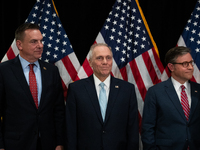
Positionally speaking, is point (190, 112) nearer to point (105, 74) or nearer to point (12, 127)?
point (105, 74)

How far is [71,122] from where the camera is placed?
2273 millimetres

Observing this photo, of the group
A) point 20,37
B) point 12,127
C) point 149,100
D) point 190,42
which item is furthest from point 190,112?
point 20,37

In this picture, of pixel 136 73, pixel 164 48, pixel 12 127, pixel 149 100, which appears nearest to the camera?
pixel 12 127

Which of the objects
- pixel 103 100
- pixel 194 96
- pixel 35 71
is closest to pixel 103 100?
pixel 103 100

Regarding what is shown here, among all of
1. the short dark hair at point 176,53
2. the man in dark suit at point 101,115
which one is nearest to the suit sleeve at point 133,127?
the man in dark suit at point 101,115

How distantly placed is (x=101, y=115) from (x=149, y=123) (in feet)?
1.78

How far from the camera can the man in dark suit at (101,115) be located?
223 cm

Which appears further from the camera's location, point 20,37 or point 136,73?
point 136,73

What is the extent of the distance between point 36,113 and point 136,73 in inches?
56.5

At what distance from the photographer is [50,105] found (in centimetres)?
243

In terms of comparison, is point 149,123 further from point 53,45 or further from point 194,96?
point 53,45

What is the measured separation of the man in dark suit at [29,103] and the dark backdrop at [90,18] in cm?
114

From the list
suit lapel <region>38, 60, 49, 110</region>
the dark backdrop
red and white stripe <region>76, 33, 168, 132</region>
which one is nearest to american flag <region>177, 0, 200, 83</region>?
the dark backdrop

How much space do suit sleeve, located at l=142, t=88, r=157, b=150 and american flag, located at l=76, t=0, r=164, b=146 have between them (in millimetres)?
644
